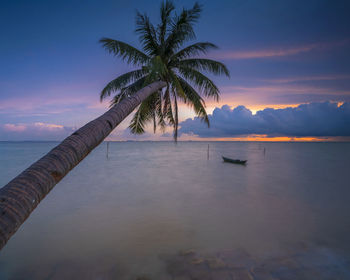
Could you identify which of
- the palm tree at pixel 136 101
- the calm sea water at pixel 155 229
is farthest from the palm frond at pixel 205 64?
the calm sea water at pixel 155 229

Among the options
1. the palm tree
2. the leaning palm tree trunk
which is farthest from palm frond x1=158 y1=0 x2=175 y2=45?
the leaning palm tree trunk

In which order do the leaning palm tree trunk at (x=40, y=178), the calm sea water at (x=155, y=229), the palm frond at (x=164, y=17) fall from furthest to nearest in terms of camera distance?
the palm frond at (x=164, y=17)
the calm sea water at (x=155, y=229)
the leaning palm tree trunk at (x=40, y=178)

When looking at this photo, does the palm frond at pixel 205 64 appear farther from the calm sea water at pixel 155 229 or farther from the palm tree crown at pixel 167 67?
the calm sea water at pixel 155 229

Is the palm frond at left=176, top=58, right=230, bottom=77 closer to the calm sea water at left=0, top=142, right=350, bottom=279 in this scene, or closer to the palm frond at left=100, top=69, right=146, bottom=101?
the palm frond at left=100, top=69, right=146, bottom=101

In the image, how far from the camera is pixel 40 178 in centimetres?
205

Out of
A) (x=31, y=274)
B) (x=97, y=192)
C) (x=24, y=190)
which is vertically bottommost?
(x=97, y=192)

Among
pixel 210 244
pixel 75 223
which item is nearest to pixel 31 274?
pixel 75 223

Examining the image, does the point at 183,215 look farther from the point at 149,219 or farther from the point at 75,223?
the point at 75,223

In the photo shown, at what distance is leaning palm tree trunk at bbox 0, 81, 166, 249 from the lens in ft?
5.59

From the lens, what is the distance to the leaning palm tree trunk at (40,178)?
1.70 meters

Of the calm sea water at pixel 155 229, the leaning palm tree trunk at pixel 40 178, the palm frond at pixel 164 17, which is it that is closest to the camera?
the leaning palm tree trunk at pixel 40 178

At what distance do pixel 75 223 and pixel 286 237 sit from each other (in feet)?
→ 26.4

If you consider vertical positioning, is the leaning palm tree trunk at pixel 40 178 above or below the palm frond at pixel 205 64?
below

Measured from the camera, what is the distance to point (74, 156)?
8.30ft
